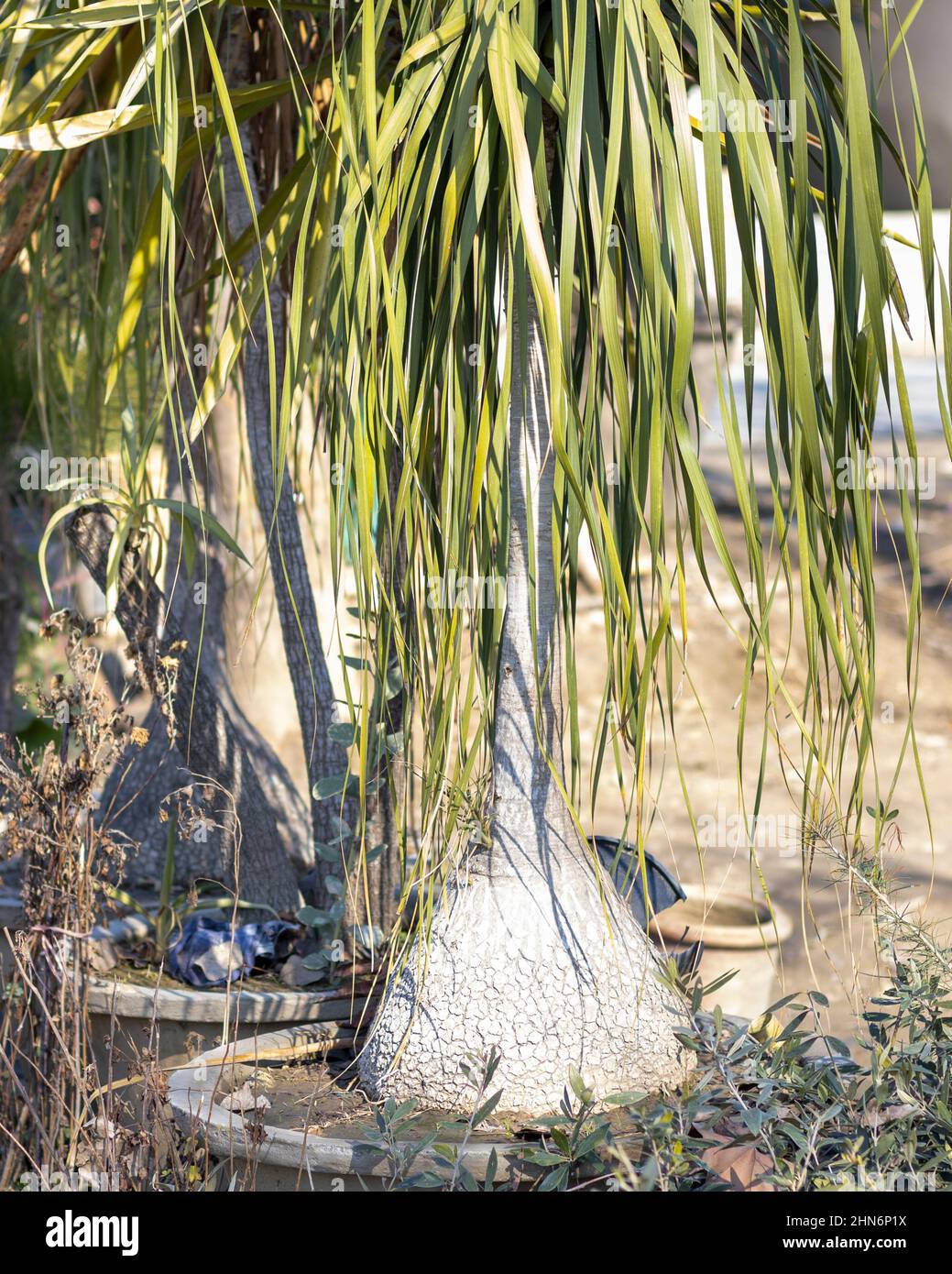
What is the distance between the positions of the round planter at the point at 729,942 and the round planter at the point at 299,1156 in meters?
0.85

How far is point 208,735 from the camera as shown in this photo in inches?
69.1

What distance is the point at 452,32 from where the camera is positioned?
98cm

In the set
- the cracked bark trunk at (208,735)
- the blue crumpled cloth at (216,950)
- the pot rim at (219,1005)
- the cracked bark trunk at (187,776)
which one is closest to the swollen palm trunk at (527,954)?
the pot rim at (219,1005)

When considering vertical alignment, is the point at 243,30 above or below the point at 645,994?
above

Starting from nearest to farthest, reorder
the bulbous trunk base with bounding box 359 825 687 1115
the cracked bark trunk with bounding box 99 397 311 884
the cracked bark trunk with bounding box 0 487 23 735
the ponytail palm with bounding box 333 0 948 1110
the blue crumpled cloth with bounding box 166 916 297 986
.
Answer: the ponytail palm with bounding box 333 0 948 1110, the bulbous trunk base with bounding box 359 825 687 1115, the blue crumpled cloth with bounding box 166 916 297 986, the cracked bark trunk with bounding box 99 397 311 884, the cracked bark trunk with bounding box 0 487 23 735

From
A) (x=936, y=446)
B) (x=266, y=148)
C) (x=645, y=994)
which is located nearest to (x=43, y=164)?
(x=266, y=148)

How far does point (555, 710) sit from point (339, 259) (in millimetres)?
518

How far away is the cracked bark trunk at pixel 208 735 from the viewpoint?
1597 mm

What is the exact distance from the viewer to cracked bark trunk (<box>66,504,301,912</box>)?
1597 mm

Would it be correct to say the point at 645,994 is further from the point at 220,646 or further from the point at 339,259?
the point at 220,646

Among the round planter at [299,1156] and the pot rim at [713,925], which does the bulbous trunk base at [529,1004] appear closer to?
the round planter at [299,1156]

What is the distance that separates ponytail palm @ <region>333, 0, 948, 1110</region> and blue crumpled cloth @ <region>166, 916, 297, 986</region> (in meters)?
0.47

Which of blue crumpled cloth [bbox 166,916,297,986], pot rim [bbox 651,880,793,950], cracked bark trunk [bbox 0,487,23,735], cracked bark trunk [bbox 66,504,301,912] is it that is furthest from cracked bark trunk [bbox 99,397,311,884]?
cracked bark trunk [bbox 0,487,23,735]

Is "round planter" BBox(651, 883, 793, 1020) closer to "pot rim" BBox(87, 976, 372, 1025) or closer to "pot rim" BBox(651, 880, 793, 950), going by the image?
"pot rim" BBox(651, 880, 793, 950)
